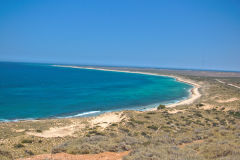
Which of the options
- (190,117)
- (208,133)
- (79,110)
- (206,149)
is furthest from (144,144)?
(79,110)

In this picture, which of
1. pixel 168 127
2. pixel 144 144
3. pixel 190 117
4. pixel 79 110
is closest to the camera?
pixel 144 144

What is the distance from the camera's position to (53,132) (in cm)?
1948

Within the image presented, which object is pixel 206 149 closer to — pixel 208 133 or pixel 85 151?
pixel 208 133

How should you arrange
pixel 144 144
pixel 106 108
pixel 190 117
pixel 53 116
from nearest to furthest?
pixel 144 144 → pixel 190 117 → pixel 53 116 → pixel 106 108

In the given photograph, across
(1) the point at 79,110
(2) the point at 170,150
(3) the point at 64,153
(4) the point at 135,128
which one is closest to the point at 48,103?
(1) the point at 79,110

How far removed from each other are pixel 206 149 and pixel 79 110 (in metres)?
27.2

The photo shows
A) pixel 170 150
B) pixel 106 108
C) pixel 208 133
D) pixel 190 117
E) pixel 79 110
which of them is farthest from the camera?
pixel 106 108

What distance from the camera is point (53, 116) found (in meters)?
29.6

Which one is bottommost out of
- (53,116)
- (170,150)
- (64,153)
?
(53,116)

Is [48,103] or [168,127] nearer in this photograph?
[168,127]

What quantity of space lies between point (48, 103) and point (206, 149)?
114 ft

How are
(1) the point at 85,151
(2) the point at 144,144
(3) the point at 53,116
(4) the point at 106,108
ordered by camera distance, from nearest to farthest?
(1) the point at 85,151
(2) the point at 144,144
(3) the point at 53,116
(4) the point at 106,108

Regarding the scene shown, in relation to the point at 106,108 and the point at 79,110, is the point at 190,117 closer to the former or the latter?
the point at 106,108

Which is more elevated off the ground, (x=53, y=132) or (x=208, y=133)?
(x=208, y=133)
